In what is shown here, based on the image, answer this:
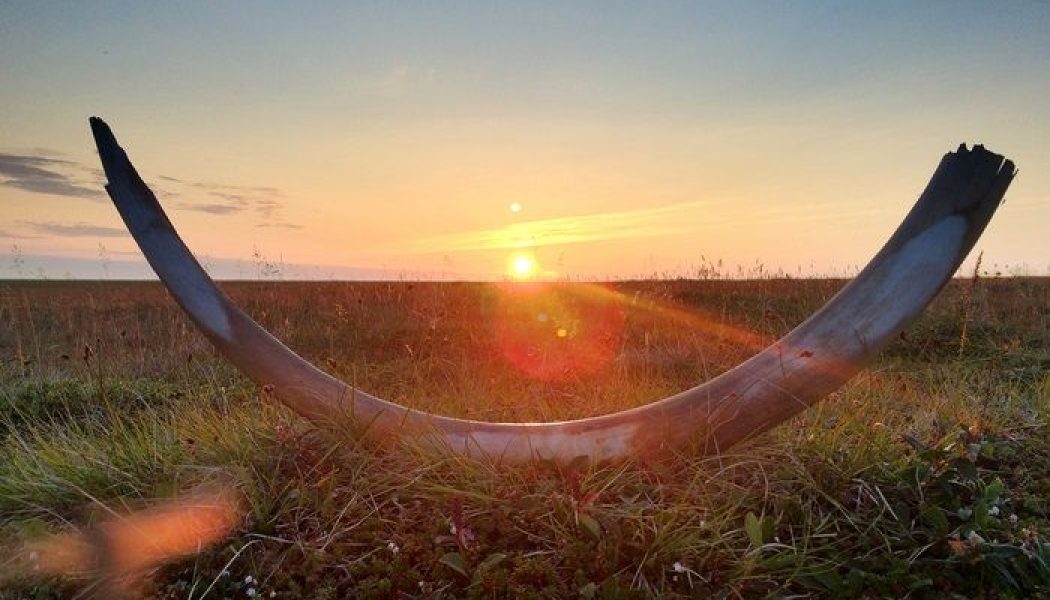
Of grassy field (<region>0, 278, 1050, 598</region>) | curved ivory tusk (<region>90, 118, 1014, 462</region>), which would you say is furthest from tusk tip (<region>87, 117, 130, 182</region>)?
grassy field (<region>0, 278, 1050, 598</region>)

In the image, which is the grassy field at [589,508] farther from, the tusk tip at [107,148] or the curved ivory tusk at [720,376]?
the tusk tip at [107,148]

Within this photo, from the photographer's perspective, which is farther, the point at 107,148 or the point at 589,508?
the point at 107,148

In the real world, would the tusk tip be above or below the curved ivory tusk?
above

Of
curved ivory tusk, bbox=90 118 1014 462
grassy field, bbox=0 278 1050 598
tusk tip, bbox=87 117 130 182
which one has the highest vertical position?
tusk tip, bbox=87 117 130 182

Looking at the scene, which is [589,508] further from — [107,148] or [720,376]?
[107,148]

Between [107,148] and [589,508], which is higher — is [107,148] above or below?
above

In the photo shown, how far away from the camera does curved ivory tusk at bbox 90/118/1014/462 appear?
8.00 ft

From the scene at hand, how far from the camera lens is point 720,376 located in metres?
2.67

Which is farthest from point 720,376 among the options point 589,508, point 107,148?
point 107,148

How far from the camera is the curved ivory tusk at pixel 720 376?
2.44 meters

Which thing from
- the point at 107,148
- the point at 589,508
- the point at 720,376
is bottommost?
the point at 589,508

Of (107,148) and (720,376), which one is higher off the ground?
(107,148)

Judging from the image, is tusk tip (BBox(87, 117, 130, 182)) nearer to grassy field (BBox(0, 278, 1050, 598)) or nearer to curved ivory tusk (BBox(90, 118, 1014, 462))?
curved ivory tusk (BBox(90, 118, 1014, 462))

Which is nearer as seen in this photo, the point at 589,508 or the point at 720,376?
the point at 589,508
